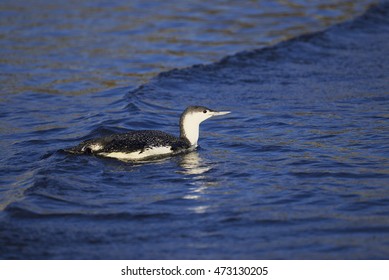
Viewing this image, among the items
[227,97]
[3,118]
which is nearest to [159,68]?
[227,97]

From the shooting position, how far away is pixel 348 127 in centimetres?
1160

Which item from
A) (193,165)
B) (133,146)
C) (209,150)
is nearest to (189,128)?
(209,150)

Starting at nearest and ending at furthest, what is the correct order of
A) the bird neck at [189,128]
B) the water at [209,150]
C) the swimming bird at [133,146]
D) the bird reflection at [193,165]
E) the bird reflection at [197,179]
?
1. the water at [209,150]
2. the bird reflection at [197,179]
3. the bird reflection at [193,165]
4. the swimming bird at [133,146]
5. the bird neck at [189,128]

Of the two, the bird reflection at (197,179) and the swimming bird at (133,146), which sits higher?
the swimming bird at (133,146)

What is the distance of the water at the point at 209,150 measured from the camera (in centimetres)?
774

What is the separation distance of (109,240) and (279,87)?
290 inches

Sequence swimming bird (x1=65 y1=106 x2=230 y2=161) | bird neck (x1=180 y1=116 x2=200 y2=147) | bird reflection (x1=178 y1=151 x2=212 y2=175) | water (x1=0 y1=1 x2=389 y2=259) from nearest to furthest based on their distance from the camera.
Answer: water (x1=0 y1=1 x2=389 y2=259), bird reflection (x1=178 y1=151 x2=212 y2=175), swimming bird (x1=65 y1=106 x2=230 y2=161), bird neck (x1=180 y1=116 x2=200 y2=147)

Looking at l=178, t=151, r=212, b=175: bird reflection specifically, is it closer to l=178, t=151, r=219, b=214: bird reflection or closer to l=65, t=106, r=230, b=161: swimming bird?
l=178, t=151, r=219, b=214: bird reflection

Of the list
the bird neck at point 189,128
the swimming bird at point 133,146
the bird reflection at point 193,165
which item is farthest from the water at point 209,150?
the bird neck at point 189,128

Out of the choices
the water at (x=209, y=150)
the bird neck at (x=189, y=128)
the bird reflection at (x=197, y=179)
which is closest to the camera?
the water at (x=209, y=150)

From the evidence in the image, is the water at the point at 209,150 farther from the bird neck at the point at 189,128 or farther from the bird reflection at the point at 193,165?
the bird neck at the point at 189,128

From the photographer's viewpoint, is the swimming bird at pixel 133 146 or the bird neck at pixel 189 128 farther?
the bird neck at pixel 189 128

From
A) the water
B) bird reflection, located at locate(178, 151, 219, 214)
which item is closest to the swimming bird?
the water

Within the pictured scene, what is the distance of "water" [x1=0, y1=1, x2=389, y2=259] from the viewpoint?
7.74 metres
